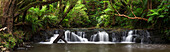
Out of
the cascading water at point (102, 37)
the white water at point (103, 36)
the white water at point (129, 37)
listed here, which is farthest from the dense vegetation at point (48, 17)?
the white water at point (103, 36)

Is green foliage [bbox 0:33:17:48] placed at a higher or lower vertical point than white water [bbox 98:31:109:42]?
higher

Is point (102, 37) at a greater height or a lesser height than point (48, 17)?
lesser

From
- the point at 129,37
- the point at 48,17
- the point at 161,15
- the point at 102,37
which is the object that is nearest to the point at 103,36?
the point at 102,37

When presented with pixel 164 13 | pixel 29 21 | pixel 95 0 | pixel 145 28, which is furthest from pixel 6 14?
pixel 95 0

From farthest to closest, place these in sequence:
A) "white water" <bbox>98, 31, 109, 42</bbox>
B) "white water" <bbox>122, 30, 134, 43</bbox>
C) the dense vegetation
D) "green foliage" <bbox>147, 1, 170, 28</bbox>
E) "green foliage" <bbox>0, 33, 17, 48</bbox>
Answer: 1. "white water" <bbox>98, 31, 109, 42</bbox>
2. "white water" <bbox>122, 30, 134, 43</bbox>
3. "green foliage" <bbox>147, 1, 170, 28</bbox>
4. the dense vegetation
5. "green foliage" <bbox>0, 33, 17, 48</bbox>

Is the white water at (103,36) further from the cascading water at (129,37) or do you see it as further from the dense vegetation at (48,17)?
the dense vegetation at (48,17)

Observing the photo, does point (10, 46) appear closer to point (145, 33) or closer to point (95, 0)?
point (145, 33)

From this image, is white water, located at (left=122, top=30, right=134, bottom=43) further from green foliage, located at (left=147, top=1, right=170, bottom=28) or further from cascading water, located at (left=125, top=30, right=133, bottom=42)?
green foliage, located at (left=147, top=1, right=170, bottom=28)

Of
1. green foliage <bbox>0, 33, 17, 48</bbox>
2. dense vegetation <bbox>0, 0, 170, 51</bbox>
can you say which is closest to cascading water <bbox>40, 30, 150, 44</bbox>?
dense vegetation <bbox>0, 0, 170, 51</bbox>

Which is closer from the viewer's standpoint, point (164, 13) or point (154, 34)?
point (164, 13)

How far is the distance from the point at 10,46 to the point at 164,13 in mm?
8468

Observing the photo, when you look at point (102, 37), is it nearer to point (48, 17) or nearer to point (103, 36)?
point (103, 36)

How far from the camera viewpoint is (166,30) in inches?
435

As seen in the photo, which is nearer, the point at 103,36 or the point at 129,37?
the point at 129,37
